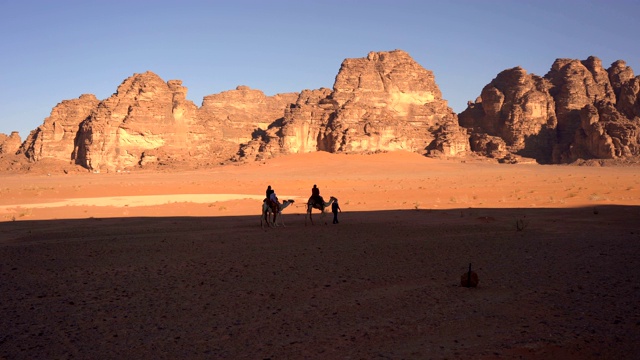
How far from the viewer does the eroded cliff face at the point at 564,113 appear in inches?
2685

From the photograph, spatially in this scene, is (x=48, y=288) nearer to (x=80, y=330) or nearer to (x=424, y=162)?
(x=80, y=330)

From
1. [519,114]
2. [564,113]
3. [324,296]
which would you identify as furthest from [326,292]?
[564,113]

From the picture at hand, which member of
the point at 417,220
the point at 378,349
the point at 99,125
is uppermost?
the point at 99,125

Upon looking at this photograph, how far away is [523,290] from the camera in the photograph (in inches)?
271

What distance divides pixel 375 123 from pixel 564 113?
31408mm

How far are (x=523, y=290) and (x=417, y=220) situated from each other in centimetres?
959

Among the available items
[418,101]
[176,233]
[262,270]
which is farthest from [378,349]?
[418,101]

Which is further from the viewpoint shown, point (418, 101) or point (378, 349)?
point (418, 101)

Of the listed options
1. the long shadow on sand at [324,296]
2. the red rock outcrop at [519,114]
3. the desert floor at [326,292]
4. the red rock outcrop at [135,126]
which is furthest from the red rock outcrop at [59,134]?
the long shadow on sand at [324,296]

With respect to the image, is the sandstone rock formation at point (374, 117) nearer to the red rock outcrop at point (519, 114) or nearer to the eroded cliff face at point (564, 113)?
the red rock outcrop at point (519, 114)

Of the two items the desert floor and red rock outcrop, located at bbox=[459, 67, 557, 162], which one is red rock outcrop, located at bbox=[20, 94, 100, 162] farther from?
the desert floor

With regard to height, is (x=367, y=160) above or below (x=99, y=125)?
below

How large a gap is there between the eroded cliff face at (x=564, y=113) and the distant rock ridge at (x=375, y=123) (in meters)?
Result: 0.18

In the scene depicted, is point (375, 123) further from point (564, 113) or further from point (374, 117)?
point (564, 113)
